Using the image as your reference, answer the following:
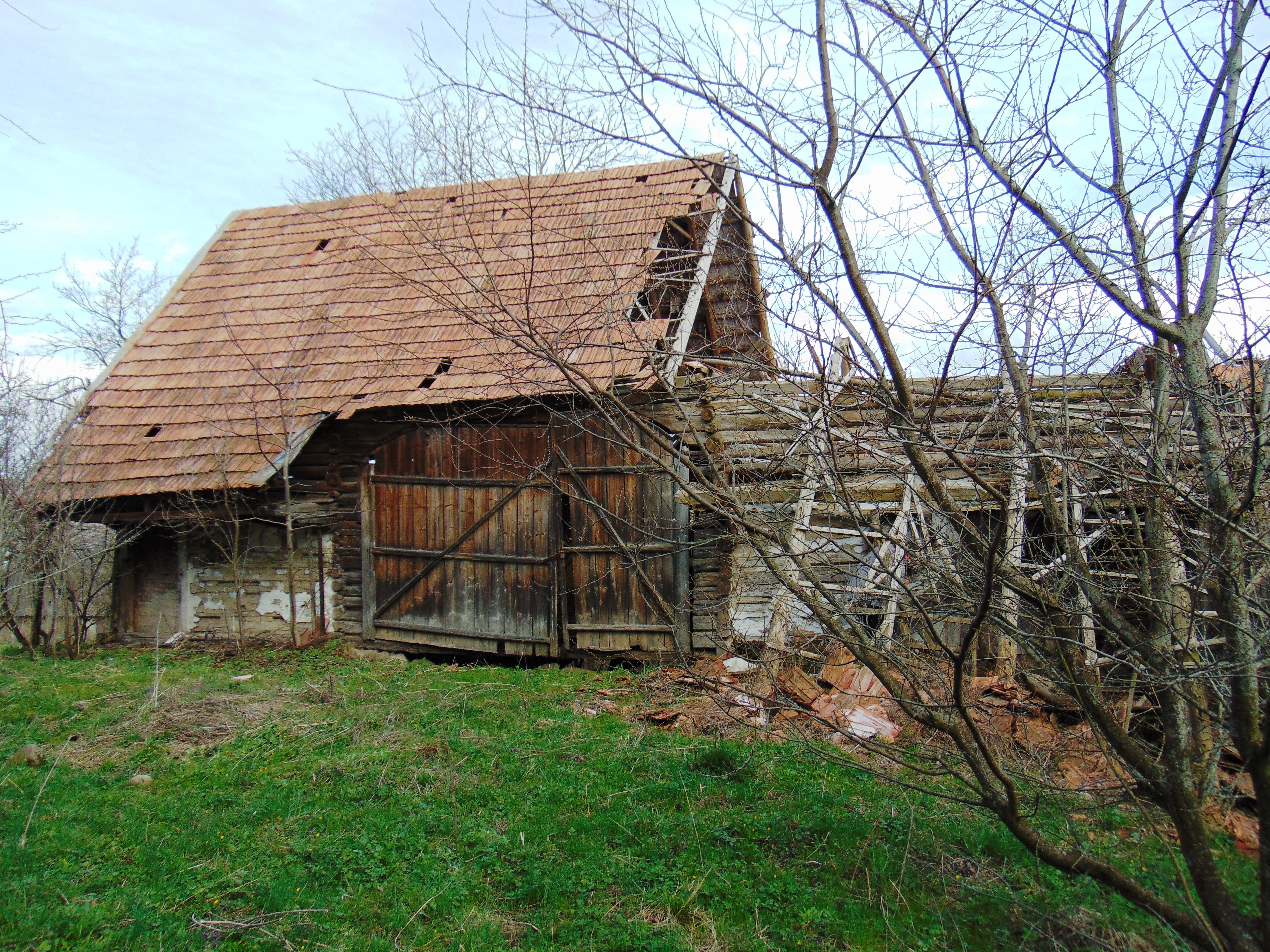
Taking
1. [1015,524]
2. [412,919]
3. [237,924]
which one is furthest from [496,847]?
[1015,524]

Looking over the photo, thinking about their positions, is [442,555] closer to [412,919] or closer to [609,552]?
[609,552]

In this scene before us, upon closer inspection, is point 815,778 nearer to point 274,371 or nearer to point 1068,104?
point 1068,104

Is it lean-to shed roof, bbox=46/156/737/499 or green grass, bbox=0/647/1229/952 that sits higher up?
lean-to shed roof, bbox=46/156/737/499

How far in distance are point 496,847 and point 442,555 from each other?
4.30 metres

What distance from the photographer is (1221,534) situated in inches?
94.8

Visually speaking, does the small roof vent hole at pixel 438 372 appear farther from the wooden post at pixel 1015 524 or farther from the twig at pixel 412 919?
the wooden post at pixel 1015 524

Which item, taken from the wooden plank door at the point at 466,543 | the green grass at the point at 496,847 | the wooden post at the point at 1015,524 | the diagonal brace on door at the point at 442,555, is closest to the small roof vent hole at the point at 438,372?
the wooden plank door at the point at 466,543

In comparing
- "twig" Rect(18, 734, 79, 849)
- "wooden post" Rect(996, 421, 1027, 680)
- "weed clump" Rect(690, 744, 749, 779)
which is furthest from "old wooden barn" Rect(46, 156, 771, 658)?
"wooden post" Rect(996, 421, 1027, 680)

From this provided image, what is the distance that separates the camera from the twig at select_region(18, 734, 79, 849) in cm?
392

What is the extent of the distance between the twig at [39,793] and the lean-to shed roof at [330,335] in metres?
2.89

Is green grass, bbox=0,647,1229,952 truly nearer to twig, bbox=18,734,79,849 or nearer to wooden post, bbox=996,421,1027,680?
twig, bbox=18,734,79,849

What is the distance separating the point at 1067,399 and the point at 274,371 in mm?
7678

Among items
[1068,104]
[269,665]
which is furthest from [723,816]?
[269,665]

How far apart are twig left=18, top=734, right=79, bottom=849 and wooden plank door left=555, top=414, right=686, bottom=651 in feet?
12.6
